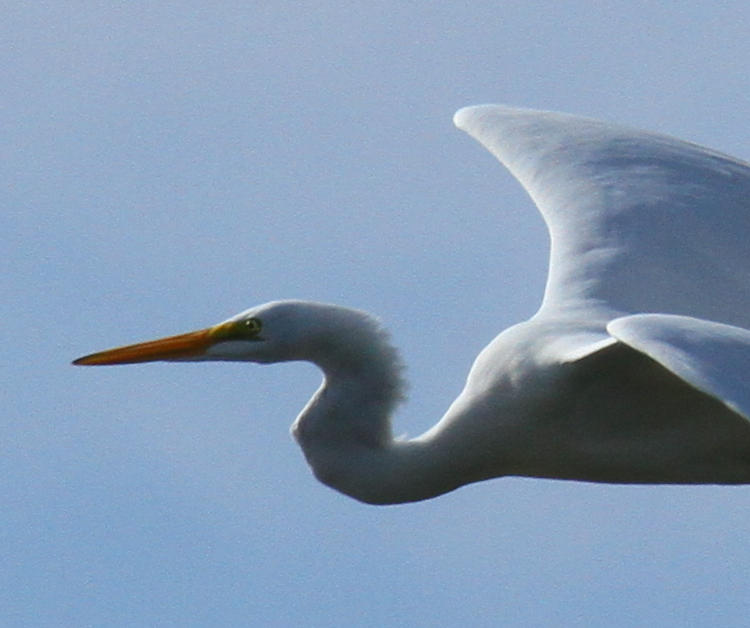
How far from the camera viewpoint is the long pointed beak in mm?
12992

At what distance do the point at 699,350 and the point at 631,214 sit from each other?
3144 mm

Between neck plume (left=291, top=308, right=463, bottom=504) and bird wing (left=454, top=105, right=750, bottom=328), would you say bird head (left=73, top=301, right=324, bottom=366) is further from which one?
bird wing (left=454, top=105, right=750, bottom=328)

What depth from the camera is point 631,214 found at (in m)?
13.9

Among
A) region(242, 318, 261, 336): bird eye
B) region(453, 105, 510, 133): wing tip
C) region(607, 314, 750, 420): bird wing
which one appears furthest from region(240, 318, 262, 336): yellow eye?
region(453, 105, 510, 133): wing tip

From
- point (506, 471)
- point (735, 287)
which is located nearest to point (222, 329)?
point (506, 471)

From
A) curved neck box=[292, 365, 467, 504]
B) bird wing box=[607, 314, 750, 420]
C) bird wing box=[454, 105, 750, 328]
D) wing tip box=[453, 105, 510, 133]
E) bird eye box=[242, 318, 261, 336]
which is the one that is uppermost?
wing tip box=[453, 105, 510, 133]

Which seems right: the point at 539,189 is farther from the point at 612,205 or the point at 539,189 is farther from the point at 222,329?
the point at 222,329

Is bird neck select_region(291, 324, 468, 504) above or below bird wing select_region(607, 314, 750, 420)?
below

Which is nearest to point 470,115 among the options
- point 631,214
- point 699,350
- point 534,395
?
point 631,214

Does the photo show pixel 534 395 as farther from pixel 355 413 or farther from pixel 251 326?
pixel 251 326

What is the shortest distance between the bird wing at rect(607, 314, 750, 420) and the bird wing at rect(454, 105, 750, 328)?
1689mm

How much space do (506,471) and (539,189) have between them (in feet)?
6.65

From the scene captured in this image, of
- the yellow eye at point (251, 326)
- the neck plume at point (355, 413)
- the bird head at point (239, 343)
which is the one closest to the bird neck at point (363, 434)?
the neck plume at point (355, 413)

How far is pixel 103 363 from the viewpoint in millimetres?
13016
